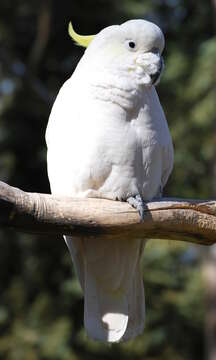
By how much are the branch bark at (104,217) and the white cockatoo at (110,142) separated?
0.25ft

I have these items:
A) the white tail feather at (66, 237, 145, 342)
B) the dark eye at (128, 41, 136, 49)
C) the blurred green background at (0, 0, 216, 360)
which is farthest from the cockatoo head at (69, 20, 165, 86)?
the blurred green background at (0, 0, 216, 360)

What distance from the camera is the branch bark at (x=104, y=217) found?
8.30ft

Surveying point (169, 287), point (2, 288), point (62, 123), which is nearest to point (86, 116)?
point (62, 123)

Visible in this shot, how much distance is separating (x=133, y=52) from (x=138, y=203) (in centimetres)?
59

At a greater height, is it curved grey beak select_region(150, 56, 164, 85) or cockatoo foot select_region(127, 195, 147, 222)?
curved grey beak select_region(150, 56, 164, 85)

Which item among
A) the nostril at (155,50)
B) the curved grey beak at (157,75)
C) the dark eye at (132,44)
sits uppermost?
the dark eye at (132,44)

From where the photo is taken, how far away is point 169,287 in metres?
6.53

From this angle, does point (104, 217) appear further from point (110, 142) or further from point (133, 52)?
point (133, 52)

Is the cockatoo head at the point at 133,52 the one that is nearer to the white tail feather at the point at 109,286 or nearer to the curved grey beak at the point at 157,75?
the curved grey beak at the point at 157,75

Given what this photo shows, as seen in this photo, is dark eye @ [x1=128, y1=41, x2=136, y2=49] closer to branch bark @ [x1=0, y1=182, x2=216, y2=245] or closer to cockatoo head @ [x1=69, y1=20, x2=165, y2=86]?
cockatoo head @ [x1=69, y1=20, x2=165, y2=86]

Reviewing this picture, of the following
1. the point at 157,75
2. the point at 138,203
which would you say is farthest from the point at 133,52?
the point at 138,203

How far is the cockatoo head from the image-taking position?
2.76 meters

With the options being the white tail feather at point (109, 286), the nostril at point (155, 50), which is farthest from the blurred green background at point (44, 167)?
the nostril at point (155, 50)

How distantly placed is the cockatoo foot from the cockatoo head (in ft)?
1.48
